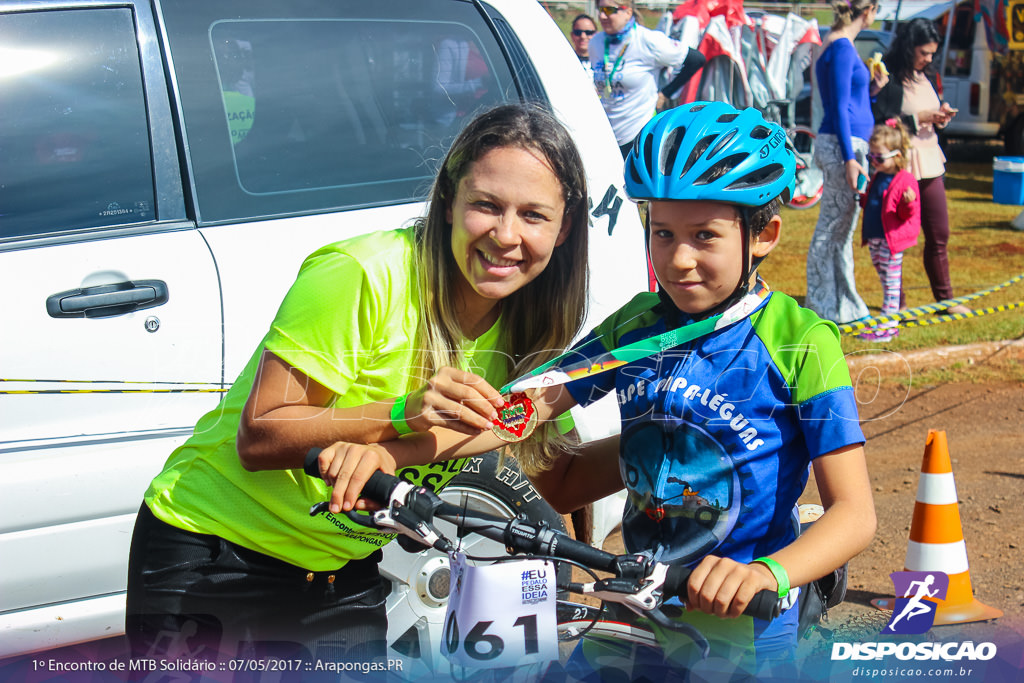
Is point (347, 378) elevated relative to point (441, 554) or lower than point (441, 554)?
elevated

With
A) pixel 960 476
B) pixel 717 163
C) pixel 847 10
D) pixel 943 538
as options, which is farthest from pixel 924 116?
pixel 717 163

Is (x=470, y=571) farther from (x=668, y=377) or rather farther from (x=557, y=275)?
(x=557, y=275)

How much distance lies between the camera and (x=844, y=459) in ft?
5.89

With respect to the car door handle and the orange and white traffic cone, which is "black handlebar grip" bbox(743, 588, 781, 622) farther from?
the orange and white traffic cone

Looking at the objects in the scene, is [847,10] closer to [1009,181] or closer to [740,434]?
[740,434]

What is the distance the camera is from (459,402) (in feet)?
6.16

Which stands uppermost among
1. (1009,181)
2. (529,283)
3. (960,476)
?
(529,283)

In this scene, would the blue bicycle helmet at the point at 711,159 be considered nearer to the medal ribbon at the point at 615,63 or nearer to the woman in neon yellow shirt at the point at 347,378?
the woman in neon yellow shirt at the point at 347,378

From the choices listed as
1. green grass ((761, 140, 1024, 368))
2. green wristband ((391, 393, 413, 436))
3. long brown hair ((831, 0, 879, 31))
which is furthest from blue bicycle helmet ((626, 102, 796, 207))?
long brown hair ((831, 0, 879, 31))

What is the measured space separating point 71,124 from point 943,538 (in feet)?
10.7

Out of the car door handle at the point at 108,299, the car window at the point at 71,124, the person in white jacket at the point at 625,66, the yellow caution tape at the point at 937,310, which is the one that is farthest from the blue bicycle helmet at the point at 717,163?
the person in white jacket at the point at 625,66

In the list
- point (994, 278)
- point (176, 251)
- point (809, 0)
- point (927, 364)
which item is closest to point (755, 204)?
point (176, 251)

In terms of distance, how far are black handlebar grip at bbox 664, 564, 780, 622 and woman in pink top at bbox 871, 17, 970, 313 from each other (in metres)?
6.57

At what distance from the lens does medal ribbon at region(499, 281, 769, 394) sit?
6.34 ft
